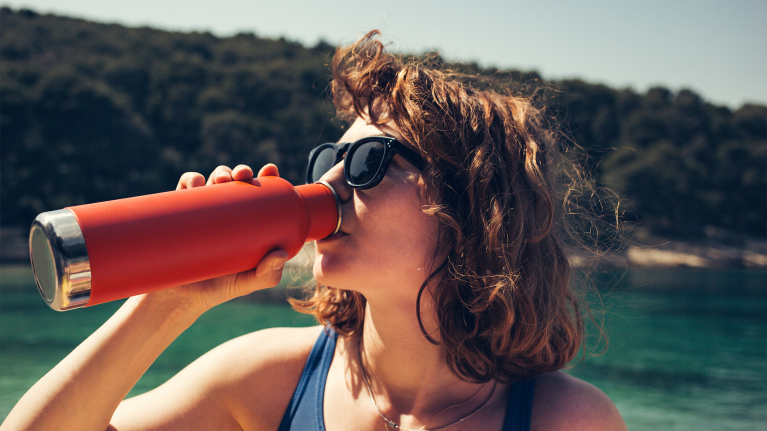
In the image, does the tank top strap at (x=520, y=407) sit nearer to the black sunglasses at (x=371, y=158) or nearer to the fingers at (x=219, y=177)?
the black sunglasses at (x=371, y=158)

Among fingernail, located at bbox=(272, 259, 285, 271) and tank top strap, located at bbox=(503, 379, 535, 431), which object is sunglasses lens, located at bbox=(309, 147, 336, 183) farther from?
tank top strap, located at bbox=(503, 379, 535, 431)

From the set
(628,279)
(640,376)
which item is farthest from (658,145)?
(640,376)

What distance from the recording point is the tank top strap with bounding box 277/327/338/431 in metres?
1.68

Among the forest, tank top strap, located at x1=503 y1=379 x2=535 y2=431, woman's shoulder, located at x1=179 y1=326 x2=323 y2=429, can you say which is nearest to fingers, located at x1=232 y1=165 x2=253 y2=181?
woman's shoulder, located at x1=179 y1=326 x2=323 y2=429

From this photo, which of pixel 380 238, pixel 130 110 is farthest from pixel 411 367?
pixel 130 110

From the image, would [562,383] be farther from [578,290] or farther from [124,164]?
[124,164]

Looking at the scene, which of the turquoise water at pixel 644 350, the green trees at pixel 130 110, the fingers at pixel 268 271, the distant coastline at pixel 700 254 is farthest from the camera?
the distant coastline at pixel 700 254

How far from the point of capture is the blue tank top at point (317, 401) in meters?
1.58

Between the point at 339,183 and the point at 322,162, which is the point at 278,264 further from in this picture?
the point at 322,162

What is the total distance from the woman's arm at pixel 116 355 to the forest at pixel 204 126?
1272 inches

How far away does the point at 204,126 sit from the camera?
4159 centimetres

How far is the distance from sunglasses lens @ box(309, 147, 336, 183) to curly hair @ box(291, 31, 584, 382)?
180 millimetres

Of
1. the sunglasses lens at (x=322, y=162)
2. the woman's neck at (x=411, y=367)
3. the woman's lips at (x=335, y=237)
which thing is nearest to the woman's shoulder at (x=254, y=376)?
the woman's neck at (x=411, y=367)

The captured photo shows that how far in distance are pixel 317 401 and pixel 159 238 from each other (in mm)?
822
